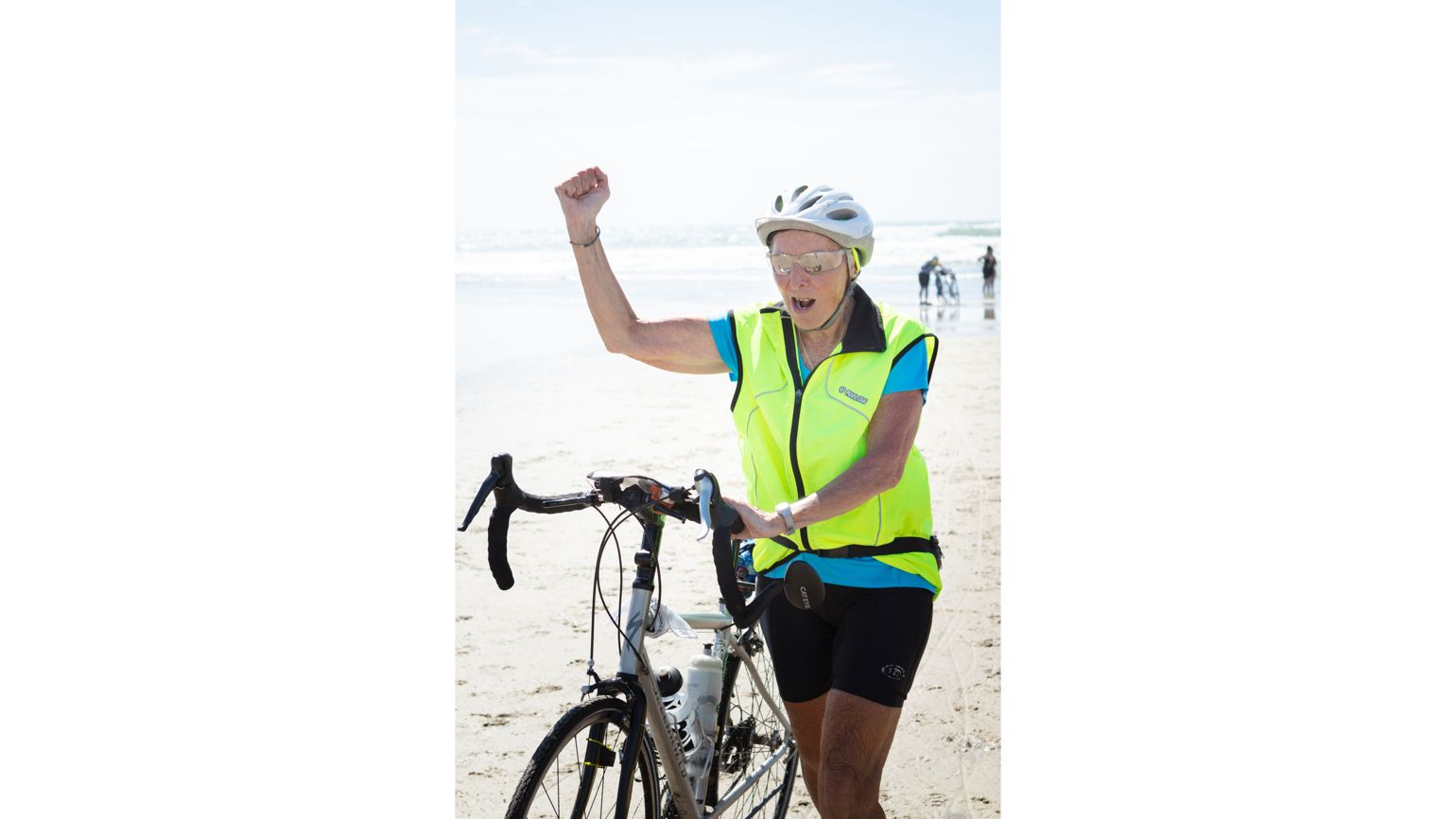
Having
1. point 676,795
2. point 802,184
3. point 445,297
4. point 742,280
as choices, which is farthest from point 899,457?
point 742,280

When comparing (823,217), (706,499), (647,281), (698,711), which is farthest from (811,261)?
(647,281)

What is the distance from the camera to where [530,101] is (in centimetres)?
2497

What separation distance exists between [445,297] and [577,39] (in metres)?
19.5

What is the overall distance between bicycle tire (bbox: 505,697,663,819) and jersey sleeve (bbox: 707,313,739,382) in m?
0.87

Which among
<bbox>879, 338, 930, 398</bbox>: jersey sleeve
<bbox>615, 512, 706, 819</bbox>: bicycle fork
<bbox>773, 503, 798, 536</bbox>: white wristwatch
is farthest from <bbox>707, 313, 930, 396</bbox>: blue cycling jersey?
<bbox>615, 512, 706, 819</bbox>: bicycle fork

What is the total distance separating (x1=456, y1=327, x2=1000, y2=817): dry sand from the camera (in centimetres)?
426

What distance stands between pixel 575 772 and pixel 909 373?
1.09 metres

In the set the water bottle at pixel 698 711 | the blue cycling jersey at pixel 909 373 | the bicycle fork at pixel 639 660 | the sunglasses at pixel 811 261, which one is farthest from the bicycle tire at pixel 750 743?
the sunglasses at pixel 811 261

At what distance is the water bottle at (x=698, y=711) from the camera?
3061 mm

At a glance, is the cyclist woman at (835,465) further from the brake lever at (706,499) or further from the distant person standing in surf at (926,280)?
the distant person standing in surf at (926,280)

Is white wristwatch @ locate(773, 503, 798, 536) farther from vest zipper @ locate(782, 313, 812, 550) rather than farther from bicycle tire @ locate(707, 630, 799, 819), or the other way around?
bicycle tire @ locate(707, 630, 799, 819)

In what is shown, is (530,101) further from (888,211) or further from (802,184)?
(802,184)

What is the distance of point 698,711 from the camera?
3115 millimetres

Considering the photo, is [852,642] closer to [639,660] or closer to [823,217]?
[639,660]
